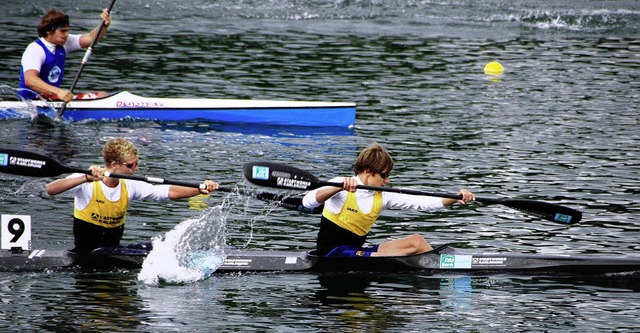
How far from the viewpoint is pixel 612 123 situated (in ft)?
62.6

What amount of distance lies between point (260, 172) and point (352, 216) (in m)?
0.99

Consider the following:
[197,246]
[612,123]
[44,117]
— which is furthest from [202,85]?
[197,246]

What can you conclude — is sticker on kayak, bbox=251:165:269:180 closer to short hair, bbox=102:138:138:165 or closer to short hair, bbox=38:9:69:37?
short hair, bbox=102:138:138:165

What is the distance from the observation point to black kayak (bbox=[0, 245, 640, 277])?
10.5 m

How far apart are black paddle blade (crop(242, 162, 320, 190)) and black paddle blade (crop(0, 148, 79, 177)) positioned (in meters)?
1.74

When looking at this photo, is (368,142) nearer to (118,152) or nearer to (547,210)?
(547,210)

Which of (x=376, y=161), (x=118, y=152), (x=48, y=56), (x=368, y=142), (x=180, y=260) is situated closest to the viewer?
(x=118, y=152)

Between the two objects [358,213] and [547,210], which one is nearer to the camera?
Result: [358,213]

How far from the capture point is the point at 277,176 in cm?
1087

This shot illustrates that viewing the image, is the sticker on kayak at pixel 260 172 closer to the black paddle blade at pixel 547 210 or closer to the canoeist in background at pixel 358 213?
the canoeist in background at pixel 358 213

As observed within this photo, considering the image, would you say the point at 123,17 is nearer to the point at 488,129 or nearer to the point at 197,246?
the point at 488,129

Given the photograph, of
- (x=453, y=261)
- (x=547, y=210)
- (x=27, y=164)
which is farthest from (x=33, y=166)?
(x=547, y=210)

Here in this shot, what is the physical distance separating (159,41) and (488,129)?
32.9 ft

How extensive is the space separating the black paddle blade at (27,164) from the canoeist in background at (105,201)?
43cm
